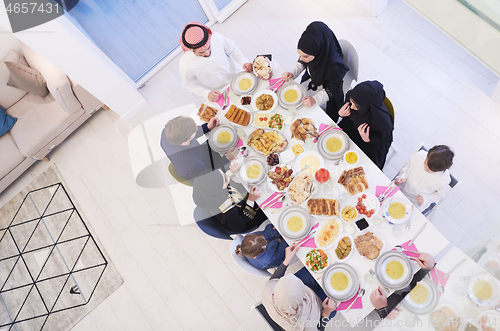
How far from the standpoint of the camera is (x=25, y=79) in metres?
3.56

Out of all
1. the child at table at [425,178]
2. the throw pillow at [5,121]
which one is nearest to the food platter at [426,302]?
the child at table at [425,178]

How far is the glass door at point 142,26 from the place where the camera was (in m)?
3.90

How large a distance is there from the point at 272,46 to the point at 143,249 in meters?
2.78

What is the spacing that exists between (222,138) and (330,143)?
84 centimetres

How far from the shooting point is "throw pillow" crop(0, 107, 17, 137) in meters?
3.66

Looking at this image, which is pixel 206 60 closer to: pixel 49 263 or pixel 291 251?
pixel 291 251

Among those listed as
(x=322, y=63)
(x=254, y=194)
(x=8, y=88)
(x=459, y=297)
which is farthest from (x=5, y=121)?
(x=459, y=297)

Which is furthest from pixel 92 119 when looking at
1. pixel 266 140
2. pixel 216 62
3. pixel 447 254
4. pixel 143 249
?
pixel 447 254

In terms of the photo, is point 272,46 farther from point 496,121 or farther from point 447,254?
point 447,254

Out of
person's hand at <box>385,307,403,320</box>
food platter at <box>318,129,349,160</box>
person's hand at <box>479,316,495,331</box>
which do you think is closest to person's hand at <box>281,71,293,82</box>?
food platter at <box>318,129,349,160</box>

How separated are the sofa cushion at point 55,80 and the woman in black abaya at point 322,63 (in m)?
2.40

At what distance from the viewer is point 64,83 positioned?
11.2 feet

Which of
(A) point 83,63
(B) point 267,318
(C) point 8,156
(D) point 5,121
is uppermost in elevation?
(A) point 83,63

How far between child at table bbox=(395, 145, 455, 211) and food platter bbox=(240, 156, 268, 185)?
0.96 meters
